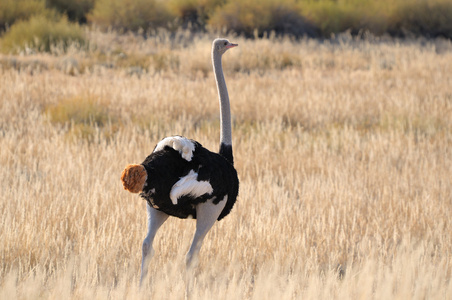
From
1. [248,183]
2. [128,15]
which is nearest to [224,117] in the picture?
[248,183]

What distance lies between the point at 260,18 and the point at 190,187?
1919 cm

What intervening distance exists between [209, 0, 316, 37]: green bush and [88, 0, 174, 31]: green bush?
1.95 m

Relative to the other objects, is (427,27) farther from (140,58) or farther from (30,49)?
(30,49)

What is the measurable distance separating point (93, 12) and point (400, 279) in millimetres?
20024

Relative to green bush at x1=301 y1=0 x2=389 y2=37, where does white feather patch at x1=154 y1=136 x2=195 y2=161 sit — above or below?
below

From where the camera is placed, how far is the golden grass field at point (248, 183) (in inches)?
130

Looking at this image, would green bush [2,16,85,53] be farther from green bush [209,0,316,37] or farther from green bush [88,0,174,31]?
green bush [209,0,316,37]

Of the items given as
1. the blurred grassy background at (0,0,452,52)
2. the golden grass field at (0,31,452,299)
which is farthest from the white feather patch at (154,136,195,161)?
the blurred grassy background at (0,0,452,52)

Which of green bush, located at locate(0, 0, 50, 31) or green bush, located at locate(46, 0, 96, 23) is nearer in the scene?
green bush, located at locate(0, 0, 50, 31)

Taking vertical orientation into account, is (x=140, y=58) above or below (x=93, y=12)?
below

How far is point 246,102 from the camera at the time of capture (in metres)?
9.09

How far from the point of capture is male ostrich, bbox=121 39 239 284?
107 inches

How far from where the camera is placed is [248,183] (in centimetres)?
562

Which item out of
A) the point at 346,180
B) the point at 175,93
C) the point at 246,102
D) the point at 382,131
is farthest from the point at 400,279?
the point at 175,93
